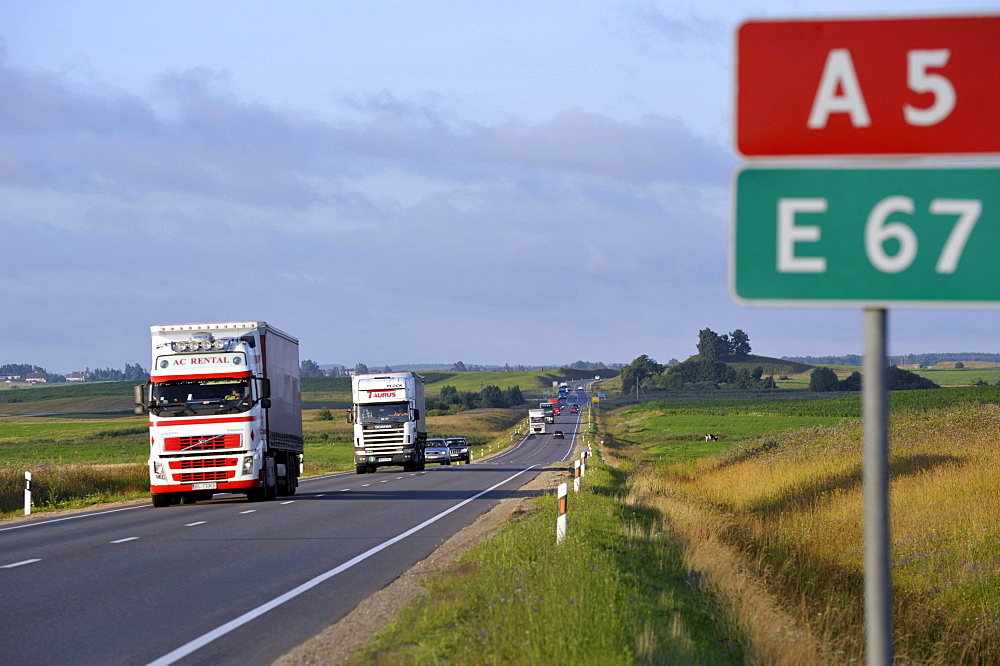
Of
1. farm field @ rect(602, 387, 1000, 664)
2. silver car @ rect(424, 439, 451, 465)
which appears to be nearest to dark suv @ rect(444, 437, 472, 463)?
silver car @ rect(424, 439, 451, 465)

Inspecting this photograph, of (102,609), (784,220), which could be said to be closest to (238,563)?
(102,609)

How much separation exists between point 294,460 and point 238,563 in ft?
53.8

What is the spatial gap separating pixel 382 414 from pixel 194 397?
21830mm

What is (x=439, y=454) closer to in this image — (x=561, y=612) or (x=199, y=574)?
(x=199, y=574)

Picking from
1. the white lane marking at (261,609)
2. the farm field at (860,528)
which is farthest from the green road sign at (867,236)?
the white lane marking at (261,609)

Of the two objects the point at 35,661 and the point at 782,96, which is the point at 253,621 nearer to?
the point at 35,661

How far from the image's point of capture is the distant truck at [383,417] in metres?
46.3

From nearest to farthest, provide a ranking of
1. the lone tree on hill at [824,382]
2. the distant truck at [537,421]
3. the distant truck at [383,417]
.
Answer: the distant truck at [383,417]
the distant truck at [537,421]
the lone tree on hill at [824,382]

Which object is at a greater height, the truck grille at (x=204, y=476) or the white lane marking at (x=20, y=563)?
the truck grille at (x=204, y=476)

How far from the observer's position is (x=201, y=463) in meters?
25.0

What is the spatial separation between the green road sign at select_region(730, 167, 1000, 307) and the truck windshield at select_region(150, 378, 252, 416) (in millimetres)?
22277

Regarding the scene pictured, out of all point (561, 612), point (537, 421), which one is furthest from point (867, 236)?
point (537, 421)

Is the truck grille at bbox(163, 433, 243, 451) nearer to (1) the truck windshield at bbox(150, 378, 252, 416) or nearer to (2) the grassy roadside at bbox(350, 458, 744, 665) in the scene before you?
(1) the truck windshield at bbox(150, 378, 252, 416)

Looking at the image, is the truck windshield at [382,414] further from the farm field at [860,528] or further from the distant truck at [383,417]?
the farm field at [860,528]
